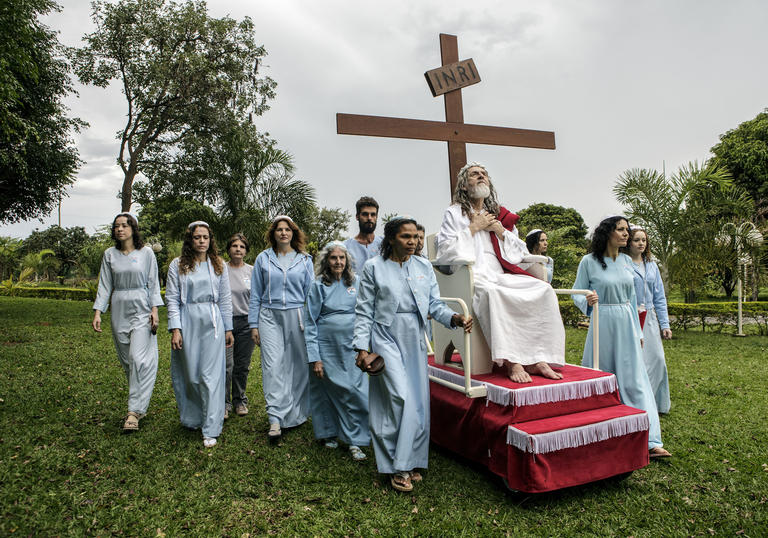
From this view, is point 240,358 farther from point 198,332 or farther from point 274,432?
point 274,432

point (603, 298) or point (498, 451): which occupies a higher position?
point (603, 298)

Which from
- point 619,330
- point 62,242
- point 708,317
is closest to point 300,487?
point 619,330

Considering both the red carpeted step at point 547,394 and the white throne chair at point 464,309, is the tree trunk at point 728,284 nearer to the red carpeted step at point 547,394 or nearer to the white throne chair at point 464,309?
the white throne chair at point 464,309

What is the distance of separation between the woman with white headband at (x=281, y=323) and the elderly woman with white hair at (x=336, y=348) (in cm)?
42

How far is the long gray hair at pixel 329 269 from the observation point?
5.25m

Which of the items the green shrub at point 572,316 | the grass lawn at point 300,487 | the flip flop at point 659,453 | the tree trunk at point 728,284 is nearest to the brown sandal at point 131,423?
the grass lawn at point 300,487

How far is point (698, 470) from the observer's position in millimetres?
4547

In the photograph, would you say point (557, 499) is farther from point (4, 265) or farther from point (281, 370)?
point (4, 265)

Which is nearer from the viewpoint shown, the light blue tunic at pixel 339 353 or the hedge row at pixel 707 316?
the light blue tunic at pixel 339 353

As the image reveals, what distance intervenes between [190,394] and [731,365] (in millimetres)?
9352

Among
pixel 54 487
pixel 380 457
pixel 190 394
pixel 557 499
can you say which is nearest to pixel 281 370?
pixel 190 394

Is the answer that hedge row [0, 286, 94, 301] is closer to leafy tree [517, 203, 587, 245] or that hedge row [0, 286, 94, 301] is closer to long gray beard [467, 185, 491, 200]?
long gray beard [467, 185, 491, 200]

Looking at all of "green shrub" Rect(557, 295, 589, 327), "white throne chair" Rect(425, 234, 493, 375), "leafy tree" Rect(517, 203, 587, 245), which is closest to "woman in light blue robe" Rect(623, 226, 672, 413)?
"white throne chair" Rect(425, 234, 493, 375)

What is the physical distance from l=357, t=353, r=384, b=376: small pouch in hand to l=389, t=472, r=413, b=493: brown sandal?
84 cm
